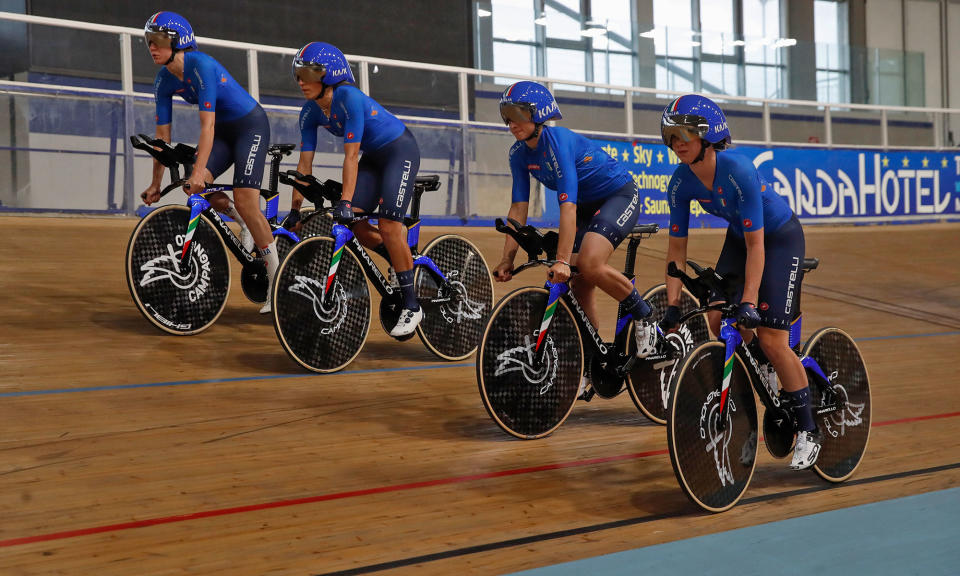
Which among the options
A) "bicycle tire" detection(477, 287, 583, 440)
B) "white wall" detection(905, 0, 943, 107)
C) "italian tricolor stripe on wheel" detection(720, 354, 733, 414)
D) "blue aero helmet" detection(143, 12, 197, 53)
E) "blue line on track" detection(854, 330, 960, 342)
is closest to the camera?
"italian tricolor stripe on wheel" detection(720, 354, 733, 414)

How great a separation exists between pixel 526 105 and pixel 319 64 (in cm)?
119

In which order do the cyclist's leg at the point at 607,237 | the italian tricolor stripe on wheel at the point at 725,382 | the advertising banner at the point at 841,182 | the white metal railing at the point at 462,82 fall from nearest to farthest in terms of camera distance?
1. the italian tricolor stripe on wheel at the point at 725,382
2. the cyclist's leg at the point at 607,237
3. the white metal railing at the point at 462,82
4. the advertising banner at the point at 841,182

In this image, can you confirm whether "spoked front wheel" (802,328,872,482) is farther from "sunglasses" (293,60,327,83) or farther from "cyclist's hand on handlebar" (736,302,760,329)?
"sunglasses" (293,60,327,83)

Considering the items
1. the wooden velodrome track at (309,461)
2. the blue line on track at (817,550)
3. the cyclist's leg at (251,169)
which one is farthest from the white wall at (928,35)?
the blue line on track at (817,550)

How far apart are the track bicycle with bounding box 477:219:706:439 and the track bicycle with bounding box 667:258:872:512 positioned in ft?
2.05

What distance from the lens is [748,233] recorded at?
2.87m

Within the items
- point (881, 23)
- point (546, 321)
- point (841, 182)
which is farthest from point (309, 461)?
point (881, 23)

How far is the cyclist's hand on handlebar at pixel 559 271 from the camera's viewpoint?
134 inches

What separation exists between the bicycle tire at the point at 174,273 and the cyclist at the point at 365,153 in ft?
2.10

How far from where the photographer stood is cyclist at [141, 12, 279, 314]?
449cm

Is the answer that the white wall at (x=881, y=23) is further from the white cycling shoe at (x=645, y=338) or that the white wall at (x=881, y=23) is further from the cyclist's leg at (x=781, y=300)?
the cyclist's leg at (x=781, y=300)

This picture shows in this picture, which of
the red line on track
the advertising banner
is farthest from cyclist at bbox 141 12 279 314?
the advertising banner

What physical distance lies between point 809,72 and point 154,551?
14.9 m

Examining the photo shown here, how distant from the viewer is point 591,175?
3797 millimetres
